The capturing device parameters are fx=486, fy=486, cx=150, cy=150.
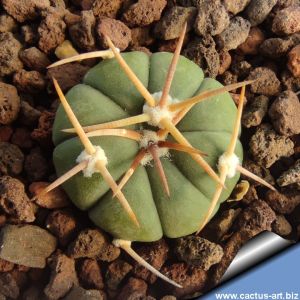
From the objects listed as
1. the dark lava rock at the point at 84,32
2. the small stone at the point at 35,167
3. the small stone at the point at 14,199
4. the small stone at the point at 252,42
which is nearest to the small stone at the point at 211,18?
the small stone at the point at 252,42

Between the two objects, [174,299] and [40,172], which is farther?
[40,172]

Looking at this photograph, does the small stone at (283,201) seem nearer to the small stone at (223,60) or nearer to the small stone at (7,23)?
the small stone at (223,60)

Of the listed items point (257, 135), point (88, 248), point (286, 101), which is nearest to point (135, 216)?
point (88, 248)

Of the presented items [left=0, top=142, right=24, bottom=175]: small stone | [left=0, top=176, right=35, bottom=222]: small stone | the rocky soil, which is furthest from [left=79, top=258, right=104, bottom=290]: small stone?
[left=0, top=142, right=24, bottom=175]: small stone

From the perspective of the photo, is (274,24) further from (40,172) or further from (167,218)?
(40,172)

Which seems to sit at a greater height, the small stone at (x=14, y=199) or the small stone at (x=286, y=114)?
the small stone at (x=286, y=114)

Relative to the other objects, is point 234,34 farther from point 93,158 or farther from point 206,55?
point 93,158

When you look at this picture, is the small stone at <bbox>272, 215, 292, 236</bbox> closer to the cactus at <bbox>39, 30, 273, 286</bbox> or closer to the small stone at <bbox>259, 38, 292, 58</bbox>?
the cactus at <bbox>39, 30, 273, 286</bbox>
